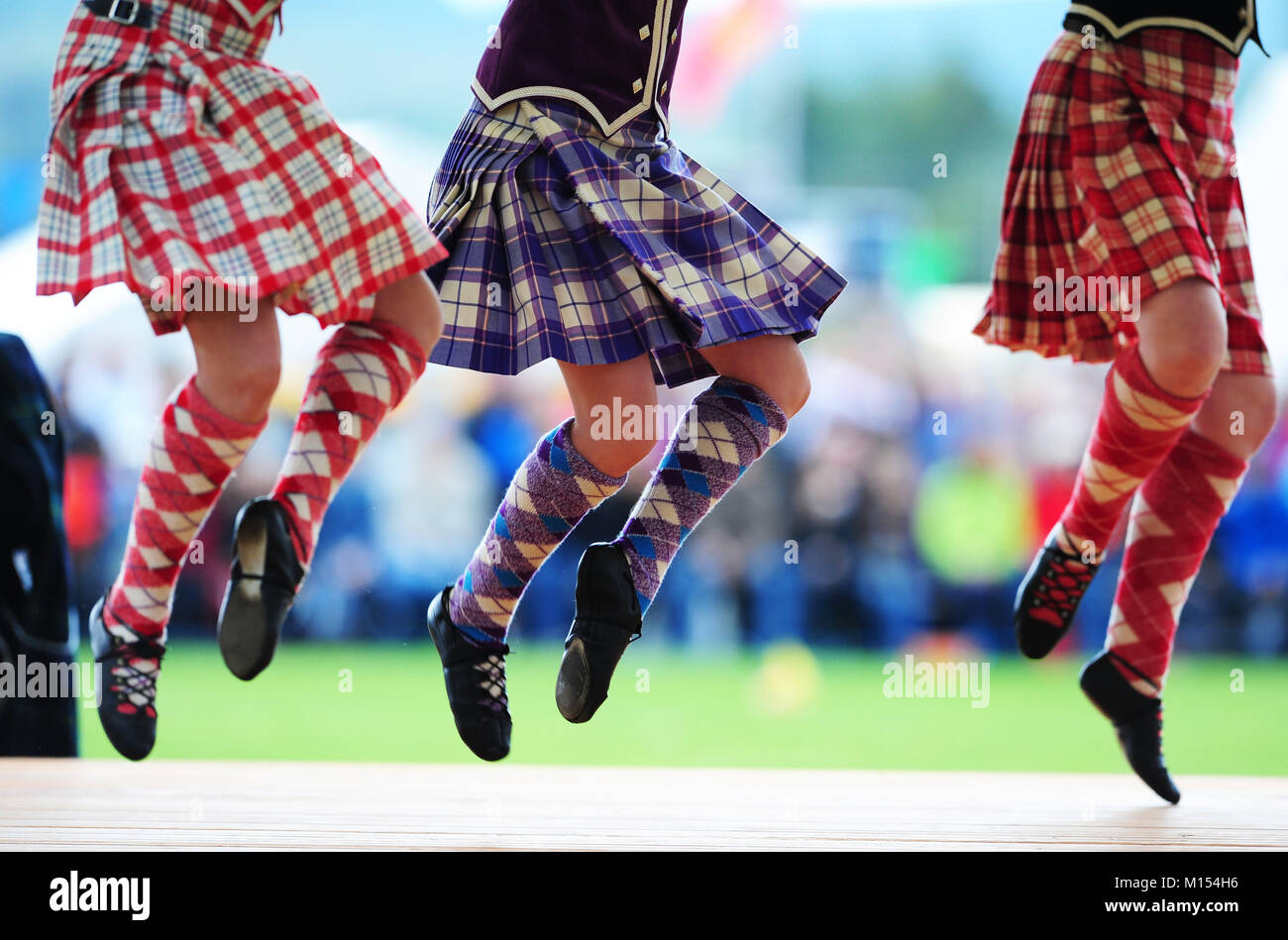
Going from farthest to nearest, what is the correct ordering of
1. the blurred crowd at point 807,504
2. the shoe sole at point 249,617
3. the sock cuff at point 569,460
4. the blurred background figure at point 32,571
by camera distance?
the blurred crowd at point 807,504 < the blurred background figure at point 32,571 < the sock cuff at point 569,460 < the shoe sole at point 249,617

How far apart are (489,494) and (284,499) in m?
3.80

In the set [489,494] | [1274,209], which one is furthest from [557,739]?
[1274,209]

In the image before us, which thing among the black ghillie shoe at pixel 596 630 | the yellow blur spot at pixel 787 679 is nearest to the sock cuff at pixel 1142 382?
the black ghillie shoe at pixel 596 630

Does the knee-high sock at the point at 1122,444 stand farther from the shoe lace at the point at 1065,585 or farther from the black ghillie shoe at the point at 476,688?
the black ghillie shoe at the point at 476,688

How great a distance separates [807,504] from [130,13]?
4.49 m

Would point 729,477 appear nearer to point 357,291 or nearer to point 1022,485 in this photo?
point 357,291

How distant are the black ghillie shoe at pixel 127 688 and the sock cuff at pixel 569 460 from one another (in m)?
0.62

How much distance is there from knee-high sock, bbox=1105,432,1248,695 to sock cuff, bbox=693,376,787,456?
0.83m

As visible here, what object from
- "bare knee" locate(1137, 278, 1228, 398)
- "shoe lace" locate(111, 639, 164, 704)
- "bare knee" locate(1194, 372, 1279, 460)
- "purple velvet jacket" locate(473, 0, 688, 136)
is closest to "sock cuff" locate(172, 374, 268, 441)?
"shoe lace" locate(111, 639, 164, 704)

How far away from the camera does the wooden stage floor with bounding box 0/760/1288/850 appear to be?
1.66m

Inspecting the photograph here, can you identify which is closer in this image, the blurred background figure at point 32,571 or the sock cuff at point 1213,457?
the sock cuff at point 1213,457

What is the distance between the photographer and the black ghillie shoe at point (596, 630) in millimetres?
1657

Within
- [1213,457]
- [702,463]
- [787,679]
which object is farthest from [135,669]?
[787,679]

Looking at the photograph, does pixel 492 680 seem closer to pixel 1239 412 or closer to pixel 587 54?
pixel 587 54
